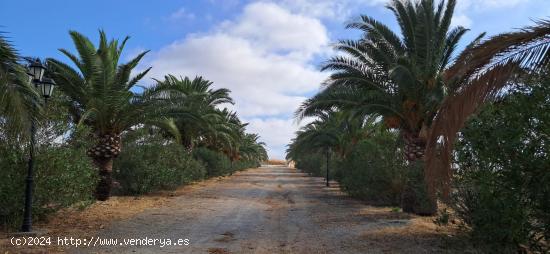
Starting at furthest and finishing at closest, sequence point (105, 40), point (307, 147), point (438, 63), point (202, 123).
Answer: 1. point (307, 147)
2. point (202, 123)
3. point (105, 40)
4. point (438, 63)

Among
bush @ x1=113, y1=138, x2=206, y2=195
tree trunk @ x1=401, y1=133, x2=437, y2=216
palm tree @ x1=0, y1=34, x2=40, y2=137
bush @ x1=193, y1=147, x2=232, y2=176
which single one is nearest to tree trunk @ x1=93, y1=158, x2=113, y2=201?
bush @ x1=113, y1=138, x2=206, y2=195

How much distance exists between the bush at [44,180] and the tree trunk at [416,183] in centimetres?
822

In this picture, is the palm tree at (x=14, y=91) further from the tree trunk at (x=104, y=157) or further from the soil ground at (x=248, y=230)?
the tree trunk at (x=104, y=157)

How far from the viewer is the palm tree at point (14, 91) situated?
292 inches

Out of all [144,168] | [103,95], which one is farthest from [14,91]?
[144,168]

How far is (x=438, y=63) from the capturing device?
13961 millimetres

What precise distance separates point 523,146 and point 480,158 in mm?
969

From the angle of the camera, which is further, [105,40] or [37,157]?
[105,40]

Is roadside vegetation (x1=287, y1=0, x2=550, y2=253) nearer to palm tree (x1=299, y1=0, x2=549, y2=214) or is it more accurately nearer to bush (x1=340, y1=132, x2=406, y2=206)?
palm tree (x1=299, y1=0, x2=549, y2=214)

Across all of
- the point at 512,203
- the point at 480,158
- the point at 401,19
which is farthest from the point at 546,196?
the point at 401,19

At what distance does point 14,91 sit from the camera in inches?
303

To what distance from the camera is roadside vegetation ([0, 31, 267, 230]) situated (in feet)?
29.1

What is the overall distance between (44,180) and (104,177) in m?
6.18

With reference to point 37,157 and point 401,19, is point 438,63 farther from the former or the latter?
point 37,157
